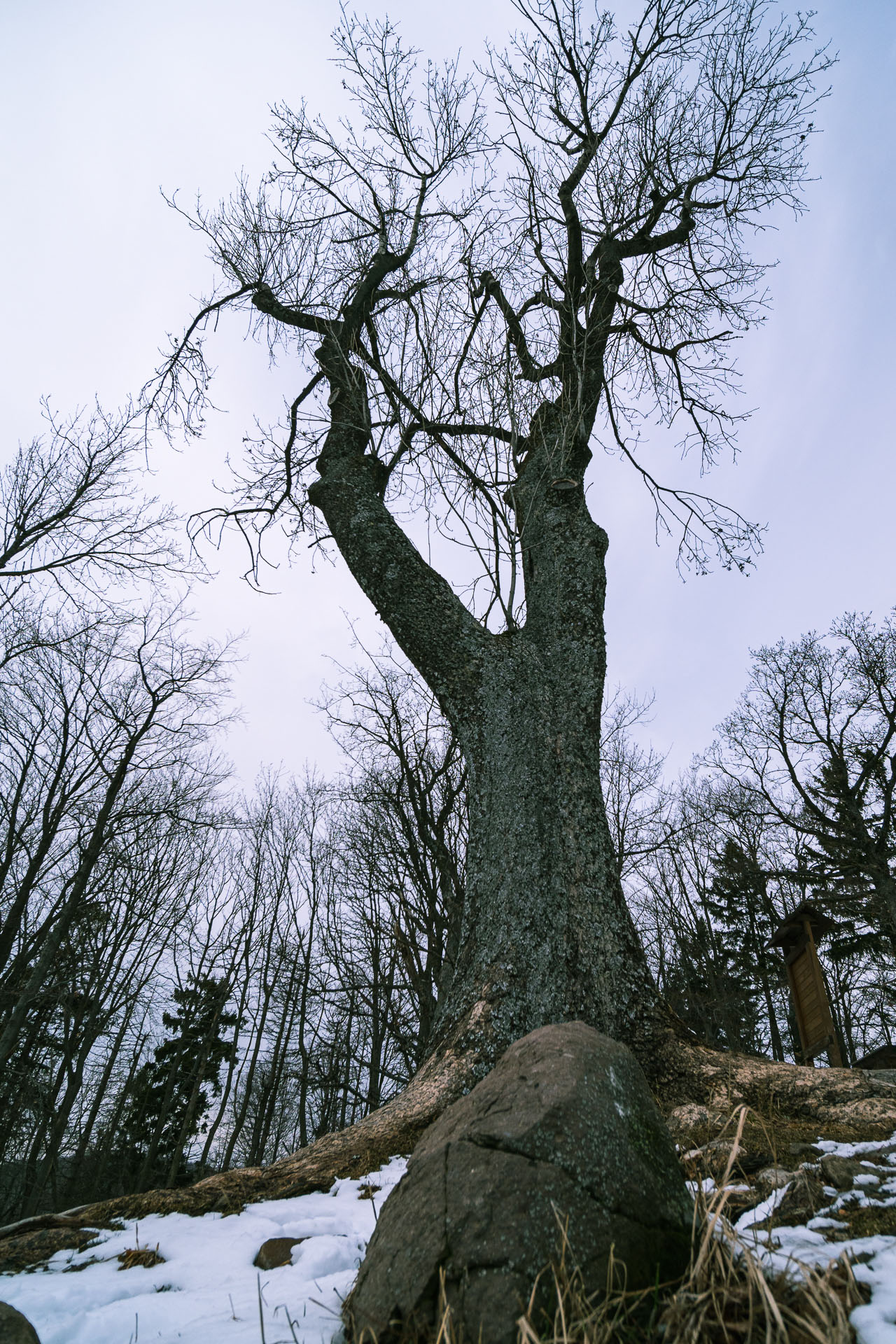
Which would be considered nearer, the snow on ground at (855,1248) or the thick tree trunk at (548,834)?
the snow on ground at (855,1248)

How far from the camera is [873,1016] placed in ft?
54.5

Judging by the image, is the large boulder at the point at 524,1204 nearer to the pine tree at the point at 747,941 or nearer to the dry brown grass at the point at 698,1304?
the dry brown grass at the point at 698,1304

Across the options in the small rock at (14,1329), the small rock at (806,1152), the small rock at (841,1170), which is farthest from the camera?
the small rock at (806,1152)

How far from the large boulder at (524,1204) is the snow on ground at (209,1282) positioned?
239 mm

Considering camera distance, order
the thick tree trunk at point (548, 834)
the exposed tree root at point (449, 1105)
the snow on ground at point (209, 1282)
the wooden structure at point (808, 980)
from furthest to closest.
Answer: the wooden structure at point (808, 980) < the thick tree trunk at point (548, 834) < the exposed tree root at point (449, 1105) < the snow on ground at point (209, 1282)

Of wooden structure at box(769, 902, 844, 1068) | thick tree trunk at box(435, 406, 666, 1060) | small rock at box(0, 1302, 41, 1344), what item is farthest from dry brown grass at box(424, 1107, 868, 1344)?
wooden structure at box(769, 902, 844, 1068)

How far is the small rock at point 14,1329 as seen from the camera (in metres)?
1.42

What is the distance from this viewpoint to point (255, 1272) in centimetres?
197

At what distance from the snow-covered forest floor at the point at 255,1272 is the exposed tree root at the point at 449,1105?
0.57 ft

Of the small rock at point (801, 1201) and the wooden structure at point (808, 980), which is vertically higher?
the wooden structure at point (808, 980)

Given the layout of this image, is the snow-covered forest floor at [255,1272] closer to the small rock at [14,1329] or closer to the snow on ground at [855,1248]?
the snow on ground at [855,1248]

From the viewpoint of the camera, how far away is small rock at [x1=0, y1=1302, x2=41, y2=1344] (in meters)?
1.42

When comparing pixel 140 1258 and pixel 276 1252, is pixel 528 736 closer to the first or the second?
pixel 276 1252

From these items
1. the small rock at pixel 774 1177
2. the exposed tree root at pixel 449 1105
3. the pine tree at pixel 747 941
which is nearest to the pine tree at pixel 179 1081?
the pine tree at pixel 747 941
